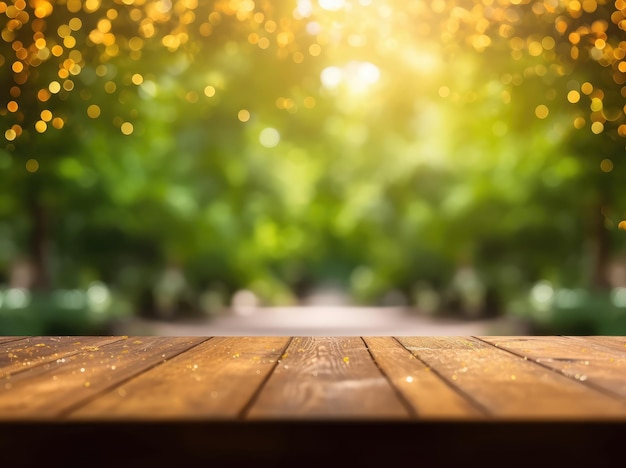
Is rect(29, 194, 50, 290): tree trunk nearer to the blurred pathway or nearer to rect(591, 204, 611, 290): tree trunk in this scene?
the blurred pathway

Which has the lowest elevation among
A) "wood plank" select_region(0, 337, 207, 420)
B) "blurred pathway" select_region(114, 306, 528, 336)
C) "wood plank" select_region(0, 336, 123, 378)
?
"blurred pathway" select_region(114, 306, 528, 336)

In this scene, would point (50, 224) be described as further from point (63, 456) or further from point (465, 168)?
point (63, 456)

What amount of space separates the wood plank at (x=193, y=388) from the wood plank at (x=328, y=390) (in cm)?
6

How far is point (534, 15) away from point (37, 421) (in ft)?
19.4

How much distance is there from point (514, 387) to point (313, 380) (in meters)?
0.60

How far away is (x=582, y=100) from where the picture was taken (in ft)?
22.2

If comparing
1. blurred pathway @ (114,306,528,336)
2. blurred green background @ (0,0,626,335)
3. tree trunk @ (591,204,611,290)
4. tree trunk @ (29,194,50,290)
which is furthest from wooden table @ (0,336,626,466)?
tree trunk @ (591,204,611,290)

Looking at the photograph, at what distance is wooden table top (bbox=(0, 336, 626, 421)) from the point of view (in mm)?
1865

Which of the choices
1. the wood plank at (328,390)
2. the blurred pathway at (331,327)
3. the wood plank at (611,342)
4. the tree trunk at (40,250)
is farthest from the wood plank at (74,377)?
the tree trunk at (40,250)

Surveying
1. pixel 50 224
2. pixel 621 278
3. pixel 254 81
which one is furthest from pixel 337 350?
pixel 621 278

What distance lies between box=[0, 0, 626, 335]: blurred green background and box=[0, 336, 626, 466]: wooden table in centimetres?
416

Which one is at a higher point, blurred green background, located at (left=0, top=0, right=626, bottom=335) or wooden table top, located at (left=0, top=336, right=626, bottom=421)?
blurred green background, located at (left=0, top=0, right=626, bottom=335)

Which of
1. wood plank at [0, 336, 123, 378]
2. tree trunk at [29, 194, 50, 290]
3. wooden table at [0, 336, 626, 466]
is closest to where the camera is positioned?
wooden table at [0, 336, 626, 466]

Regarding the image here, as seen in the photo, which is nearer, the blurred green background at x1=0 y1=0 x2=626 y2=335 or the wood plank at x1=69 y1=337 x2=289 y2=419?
the wood plank at x1=69 y1=337 x2=289 y2=419
